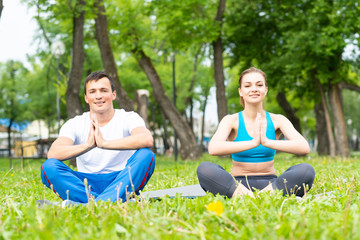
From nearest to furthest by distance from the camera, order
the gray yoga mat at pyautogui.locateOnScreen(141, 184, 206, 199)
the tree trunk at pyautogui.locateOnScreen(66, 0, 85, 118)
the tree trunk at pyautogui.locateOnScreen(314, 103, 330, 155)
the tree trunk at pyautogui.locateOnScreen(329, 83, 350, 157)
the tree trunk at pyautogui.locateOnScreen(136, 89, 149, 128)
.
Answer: the gray yoga mat at pyautogui.locateOnScreen(141, 184, 206, 199), the tree trunk at pyautogui.locateOnScreen(66, 0, 85, 118), the tree trunk at pyautogui.locateOnScreen(136, 89, 149, 128), the tree trunk at pyautogui.locateOnScreen(329, 83, 350, 157), the tree trunk at pyautogui.locateOnScreen(314, 103, 330, 155)

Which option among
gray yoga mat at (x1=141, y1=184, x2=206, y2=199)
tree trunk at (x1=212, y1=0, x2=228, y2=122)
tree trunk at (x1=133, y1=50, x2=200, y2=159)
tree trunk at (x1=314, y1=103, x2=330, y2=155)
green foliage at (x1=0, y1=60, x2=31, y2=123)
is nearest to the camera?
gray yoga mat at (x1=141, y1=184, x2=206, y2=199)

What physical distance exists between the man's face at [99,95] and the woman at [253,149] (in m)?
1.13

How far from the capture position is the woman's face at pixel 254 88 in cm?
404

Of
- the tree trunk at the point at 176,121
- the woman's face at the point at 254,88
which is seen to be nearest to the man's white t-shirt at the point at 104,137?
the woman's face at the point at 254,88

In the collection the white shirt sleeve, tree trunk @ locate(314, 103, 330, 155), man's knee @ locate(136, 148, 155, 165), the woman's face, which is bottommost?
tree trunk @ locate(314, 103, 330, 155)

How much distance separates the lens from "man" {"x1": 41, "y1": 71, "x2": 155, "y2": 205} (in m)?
3.81

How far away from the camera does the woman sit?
3754 millimetres

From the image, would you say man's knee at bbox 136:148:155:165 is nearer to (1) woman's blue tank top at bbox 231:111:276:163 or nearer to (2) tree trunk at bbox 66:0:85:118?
(1) woman's blue tank top at bbox 231:111:276:163

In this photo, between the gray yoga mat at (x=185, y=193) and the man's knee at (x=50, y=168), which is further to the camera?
the gray yoga mat at (x=185, y=193)

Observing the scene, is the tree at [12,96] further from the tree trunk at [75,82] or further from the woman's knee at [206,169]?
the woman's knee at [206,169]

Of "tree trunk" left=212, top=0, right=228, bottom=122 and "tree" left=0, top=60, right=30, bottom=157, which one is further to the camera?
"tree" left=0, top=60, right=30, bottom=157

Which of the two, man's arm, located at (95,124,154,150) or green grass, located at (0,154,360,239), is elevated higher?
man's arm, located at (95,124,154,150)

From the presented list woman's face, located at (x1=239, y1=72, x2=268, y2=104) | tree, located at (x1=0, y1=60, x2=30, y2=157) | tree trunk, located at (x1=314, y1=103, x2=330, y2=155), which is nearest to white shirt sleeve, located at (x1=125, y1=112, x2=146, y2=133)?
woman's face, located at (x1=239, y1=72, x2=268, y2=104)

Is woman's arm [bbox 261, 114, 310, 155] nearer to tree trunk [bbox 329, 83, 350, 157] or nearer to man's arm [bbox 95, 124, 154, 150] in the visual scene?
man's arm [bbox 95, 124, 154, 150]
